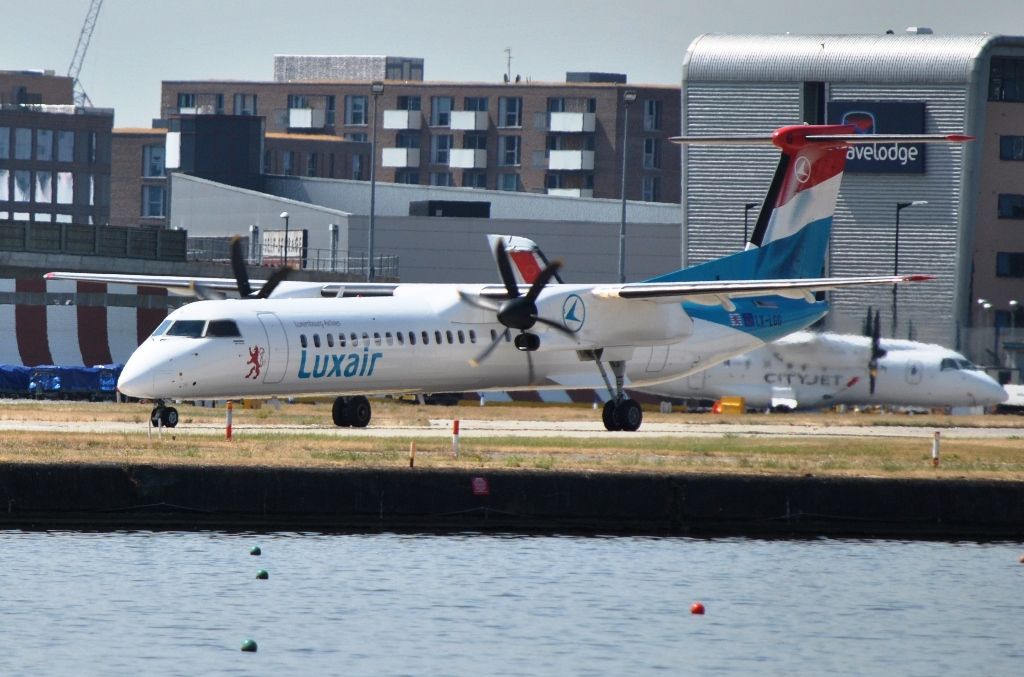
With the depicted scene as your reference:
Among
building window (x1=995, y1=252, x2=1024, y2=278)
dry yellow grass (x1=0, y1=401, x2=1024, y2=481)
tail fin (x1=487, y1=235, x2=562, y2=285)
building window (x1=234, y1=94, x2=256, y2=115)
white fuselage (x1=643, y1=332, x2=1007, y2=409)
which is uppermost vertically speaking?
building window (x1=234, y1=94, x2=256, y2=115)

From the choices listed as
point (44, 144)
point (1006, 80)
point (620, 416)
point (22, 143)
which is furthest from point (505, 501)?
point (44, 144)

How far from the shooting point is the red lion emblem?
37500 millimetres

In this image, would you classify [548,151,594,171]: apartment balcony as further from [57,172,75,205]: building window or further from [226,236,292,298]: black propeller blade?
[226,236,292,298]: black propeller blade

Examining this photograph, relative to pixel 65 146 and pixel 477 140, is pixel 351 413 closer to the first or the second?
pixel 477 140

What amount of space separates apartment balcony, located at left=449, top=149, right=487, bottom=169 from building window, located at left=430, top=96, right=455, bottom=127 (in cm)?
356

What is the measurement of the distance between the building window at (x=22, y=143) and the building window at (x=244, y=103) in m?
21.3

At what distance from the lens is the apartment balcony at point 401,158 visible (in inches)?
6614

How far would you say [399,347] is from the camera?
1602 inches

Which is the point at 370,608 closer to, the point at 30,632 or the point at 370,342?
the point at 30,632

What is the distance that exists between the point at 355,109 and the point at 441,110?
13173 millimetres

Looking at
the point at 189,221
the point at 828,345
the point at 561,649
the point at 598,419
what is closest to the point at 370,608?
the point at 561,649

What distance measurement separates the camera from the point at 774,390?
6222cm

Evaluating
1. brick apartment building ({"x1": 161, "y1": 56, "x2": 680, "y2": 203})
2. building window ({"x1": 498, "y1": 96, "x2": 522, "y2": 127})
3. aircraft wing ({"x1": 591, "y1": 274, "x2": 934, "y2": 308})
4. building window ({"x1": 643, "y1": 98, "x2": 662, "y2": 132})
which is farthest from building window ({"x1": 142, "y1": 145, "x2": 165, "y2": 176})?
aircraft wing ({"x1": 591, "y1": 274, "x2": 934, "y2": 308})

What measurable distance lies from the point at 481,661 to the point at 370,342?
818 inches
